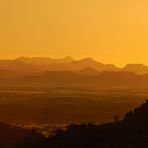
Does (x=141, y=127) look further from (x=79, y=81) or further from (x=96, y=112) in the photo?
(x=79, y=81)

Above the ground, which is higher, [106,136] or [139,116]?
[139,116]

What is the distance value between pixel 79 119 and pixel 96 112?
→ 1025 cm

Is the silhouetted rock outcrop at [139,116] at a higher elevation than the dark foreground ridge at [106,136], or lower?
higher

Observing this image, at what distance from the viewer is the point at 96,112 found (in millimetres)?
77562

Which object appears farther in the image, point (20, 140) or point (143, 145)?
point (20, 140)

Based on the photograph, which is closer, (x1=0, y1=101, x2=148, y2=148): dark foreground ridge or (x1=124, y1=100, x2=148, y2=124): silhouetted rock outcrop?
(x1=0, y1=101, x2=148, y2=148): dark foreground ridge

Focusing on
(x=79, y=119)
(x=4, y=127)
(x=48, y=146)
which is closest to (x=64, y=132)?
(x=48, y=146)

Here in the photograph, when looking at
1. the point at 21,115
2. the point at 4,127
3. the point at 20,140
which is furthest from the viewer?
the point at 21,115

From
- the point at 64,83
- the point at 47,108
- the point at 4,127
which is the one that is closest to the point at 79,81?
the point at 64,83

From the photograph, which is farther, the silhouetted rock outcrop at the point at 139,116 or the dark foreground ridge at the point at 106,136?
the silhouetted rock outcrop at the point at 139,116

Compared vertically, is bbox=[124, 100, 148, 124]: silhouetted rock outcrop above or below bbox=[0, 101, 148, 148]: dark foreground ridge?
above

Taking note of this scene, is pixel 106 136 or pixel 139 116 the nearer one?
pixel 106 136

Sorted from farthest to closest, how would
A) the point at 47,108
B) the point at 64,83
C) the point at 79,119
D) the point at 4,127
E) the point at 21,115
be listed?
the point at 64,83 < the point at 47,108 < the point at 21,115 < the point at 79,119 < the point at 4,127

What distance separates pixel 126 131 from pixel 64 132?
234cm
